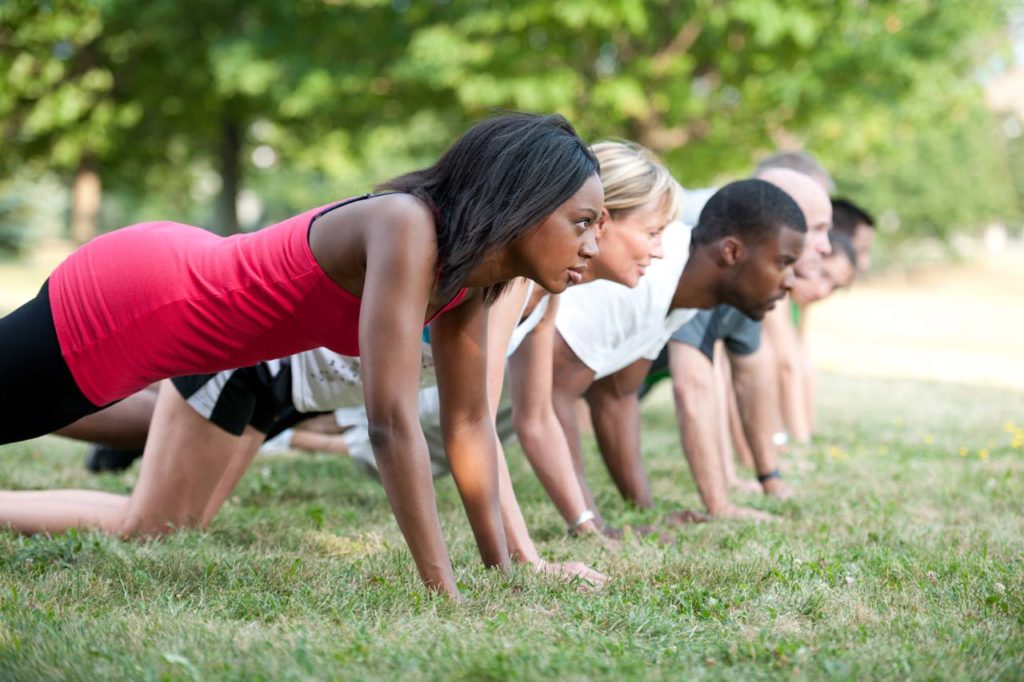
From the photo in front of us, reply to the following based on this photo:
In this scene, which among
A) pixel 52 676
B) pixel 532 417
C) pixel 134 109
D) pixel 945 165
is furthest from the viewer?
pixel 945 165

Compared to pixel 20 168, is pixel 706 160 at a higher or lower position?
lower

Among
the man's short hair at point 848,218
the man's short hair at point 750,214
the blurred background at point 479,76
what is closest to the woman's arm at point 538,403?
the man's short hair at point 750,214

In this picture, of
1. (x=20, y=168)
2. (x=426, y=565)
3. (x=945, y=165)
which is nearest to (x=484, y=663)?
(x=426, y=565)

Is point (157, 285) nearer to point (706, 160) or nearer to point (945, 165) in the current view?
point (706, 160)

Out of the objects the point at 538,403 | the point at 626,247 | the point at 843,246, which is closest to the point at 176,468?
the point at 538,403

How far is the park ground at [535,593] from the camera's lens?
2852mm

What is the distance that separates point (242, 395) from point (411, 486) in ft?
5.51

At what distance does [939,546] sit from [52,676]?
3411 millimetres

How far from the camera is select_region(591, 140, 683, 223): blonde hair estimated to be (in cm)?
462

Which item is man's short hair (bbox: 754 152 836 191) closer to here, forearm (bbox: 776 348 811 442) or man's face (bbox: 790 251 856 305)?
man's face (bbox: 790 251 856 305)

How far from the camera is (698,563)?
410cm

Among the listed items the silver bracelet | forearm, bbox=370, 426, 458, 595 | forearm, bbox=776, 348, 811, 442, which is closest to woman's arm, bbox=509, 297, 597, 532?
the silver bracelet

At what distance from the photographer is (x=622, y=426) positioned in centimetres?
573

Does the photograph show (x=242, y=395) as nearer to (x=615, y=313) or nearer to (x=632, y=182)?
(x=615, y=313)
